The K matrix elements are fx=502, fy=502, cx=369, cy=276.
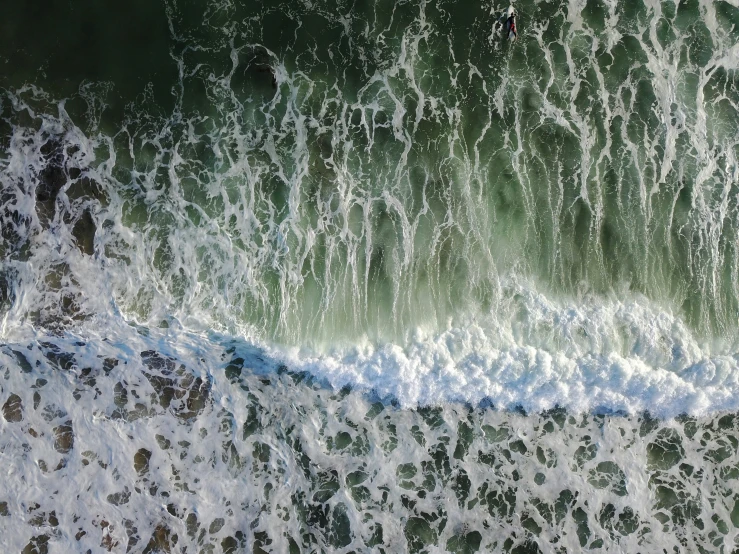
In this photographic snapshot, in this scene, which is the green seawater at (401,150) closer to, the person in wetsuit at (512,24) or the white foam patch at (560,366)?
the person in wetsuit at (512,24)

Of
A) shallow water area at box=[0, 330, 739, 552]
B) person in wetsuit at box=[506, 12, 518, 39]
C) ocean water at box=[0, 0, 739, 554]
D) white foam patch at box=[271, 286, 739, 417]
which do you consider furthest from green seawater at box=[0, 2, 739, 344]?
shallow water area at box=[0, 330, 739, 552]

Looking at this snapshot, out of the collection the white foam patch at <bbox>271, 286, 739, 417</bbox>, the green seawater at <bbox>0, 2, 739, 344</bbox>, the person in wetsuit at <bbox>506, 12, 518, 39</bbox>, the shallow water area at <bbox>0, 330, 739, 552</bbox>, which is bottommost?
the shallow water area at <bbox>0, 330, 739, 552</bbox>

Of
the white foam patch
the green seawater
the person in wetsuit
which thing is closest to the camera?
the white foam patch

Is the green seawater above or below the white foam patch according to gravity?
above

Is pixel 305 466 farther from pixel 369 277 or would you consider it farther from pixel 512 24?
pixel 512 24

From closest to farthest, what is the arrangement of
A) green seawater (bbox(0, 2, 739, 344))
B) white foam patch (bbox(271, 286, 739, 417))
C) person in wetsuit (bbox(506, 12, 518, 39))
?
white foam patch (bbox(271, 286, 739, 417)) < green seawater (bbox(0, 2, 739, 344)) < person in wetsuit (bbox(506, 12, 518, 39))

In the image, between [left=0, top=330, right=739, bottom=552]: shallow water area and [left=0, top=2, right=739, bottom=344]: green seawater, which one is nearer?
[left=0, top=330, right=739, bottom=552]: shallow water area

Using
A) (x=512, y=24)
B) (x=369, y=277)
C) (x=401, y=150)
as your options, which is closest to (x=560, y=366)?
(x=369, y=277)

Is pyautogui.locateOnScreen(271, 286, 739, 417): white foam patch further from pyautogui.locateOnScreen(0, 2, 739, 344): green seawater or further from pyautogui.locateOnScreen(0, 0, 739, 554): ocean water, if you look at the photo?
pyautogui.locateOnScreen(0, 2, 739, 344): green seawater

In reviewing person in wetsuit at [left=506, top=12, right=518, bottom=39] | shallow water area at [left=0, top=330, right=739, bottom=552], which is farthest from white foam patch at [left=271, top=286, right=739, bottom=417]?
person in wetsuit at [left=506, top=12, right=518, bottom=39]
